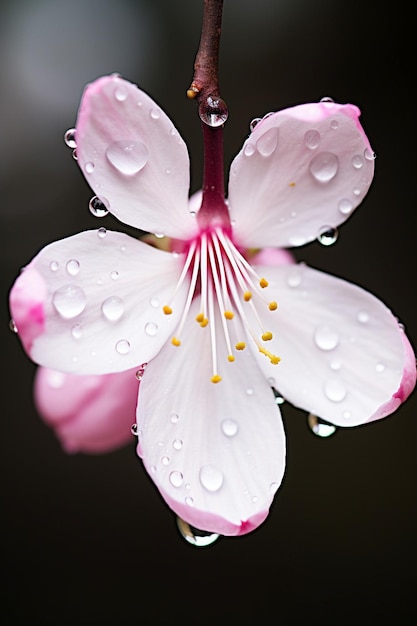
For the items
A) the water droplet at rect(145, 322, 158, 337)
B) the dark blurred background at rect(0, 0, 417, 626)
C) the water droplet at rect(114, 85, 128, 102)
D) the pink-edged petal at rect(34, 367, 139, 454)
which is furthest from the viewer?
the dark blurred background at rect(0, 0, 417, 626)

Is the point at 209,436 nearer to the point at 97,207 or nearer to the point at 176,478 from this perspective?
the point at 176,478

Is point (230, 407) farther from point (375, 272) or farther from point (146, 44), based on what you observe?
point (146, 44)

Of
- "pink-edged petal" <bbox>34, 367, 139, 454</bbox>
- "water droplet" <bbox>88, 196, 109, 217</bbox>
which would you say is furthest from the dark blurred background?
"water droplet" <bbox>88, 196, 109, 217</bbox>

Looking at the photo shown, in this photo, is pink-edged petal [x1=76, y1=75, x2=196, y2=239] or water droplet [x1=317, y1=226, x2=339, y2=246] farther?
water droplet [x1=317, y1=226, x2=339, y2=246]

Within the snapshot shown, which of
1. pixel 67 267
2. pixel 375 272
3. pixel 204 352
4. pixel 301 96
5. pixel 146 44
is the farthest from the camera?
pixel 146 44

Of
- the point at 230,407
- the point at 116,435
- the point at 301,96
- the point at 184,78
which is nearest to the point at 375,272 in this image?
the point at 301,96

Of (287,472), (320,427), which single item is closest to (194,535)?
(320,427)

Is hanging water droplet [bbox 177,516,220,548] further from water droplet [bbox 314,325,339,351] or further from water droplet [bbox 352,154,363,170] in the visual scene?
water droplet [bbox 352,154,363,170]
